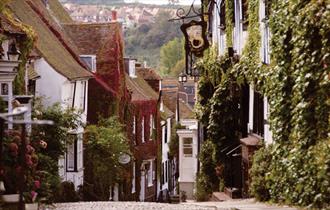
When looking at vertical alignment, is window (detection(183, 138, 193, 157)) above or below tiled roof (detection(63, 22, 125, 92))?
below

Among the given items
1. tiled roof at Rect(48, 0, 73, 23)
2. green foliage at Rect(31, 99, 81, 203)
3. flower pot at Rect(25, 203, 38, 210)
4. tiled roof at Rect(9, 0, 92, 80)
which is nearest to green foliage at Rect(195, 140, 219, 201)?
green foliage at Rect(31, 99, 81, 203)

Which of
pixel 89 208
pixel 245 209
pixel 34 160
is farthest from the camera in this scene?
A: pixel 89 208

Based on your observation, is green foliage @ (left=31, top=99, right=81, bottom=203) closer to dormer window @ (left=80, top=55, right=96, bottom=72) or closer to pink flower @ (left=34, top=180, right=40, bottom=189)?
pink flower @ (left=34, top=180, right=40, bottom=189)

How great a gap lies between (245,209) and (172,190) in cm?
5307

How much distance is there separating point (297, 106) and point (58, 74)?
77.1 ft

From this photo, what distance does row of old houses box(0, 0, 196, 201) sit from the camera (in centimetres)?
A: 4141

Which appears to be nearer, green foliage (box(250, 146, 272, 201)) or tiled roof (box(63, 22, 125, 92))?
green foliage (box(250, 146, 272, 201))

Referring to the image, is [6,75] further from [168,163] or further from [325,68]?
[168,163]

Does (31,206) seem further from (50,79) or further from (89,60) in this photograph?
(89,60)

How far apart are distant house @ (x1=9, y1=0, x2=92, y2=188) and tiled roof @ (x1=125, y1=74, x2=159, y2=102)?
330 inches

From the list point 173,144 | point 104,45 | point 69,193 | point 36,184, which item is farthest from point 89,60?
point 36,184

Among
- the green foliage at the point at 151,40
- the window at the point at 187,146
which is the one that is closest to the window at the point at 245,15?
the window at the point at 187,146

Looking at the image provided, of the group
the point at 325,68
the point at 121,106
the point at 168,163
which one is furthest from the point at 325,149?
the point at 168,163

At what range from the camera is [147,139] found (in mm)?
58750
